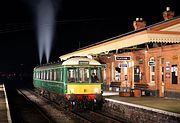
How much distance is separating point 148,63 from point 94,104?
5.28 metres

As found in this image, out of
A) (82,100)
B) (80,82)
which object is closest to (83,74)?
(80,82)

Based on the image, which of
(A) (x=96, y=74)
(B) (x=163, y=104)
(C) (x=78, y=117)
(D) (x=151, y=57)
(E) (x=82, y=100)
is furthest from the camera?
(D) (x=151, y=57)

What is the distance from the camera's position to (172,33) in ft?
52.2

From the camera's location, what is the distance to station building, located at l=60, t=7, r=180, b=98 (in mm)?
15938

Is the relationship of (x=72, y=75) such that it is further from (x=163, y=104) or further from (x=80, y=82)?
(x=163, y=104)

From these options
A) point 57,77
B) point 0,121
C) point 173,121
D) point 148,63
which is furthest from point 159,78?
point 0,121

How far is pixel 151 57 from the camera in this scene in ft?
70.1

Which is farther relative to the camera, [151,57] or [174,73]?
[151,57]

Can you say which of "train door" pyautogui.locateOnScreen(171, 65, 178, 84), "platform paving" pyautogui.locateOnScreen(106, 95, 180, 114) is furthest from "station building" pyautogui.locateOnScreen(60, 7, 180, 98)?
"platform paving" pyautogui.locateOnScreen(106, 95, 180, 114)

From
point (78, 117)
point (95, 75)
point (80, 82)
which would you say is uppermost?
point (95, 75)

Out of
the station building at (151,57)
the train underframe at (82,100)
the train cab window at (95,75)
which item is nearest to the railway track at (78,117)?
the train underframe at (82,100)

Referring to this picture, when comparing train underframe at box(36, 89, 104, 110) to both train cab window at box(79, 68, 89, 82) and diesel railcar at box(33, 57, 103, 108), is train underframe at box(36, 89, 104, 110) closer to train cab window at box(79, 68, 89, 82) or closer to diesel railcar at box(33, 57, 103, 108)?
diesel railcar at box(33, 57, 103, 108)

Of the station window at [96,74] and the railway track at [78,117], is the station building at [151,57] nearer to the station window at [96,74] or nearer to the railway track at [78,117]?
the station window at [96,74]

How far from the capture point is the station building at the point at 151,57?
52.3 feet
